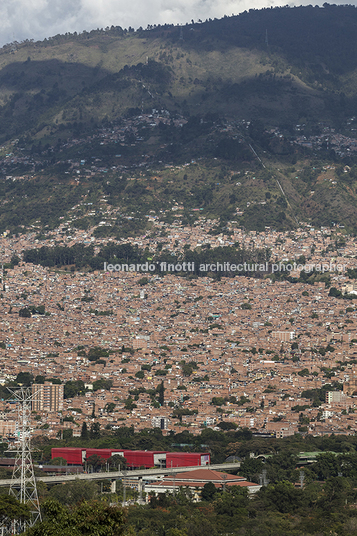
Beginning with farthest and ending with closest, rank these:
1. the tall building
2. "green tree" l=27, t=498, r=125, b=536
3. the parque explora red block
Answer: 1. the tall building
2. the parque explora red block
3. "green tree" l=27, t=498, r=125, b=536

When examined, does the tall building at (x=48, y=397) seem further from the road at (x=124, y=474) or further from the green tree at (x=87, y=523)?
the green tree at (x=87, y=523)

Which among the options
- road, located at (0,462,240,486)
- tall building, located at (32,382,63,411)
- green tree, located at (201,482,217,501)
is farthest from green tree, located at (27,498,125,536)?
tall building, located at (32,382,63,411)

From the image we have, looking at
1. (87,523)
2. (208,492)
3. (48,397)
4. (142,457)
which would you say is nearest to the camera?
(87,523)

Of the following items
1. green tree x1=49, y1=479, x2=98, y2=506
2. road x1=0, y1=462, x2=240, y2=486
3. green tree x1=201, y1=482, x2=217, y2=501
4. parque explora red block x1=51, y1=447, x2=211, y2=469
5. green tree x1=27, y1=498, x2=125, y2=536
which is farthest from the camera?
parque explora red block x1=51, y1=447, x2=211, y2=469

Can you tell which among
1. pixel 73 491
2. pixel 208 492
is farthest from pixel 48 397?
pixel 73 491

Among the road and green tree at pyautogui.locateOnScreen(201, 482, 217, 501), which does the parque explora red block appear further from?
green tree at pyautogui.locateOnScreen(201, 482, 217, 501)


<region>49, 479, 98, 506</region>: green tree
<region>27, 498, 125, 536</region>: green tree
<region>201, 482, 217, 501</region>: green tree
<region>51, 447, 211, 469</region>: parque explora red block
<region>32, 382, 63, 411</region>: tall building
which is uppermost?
<region>32, 382, 63, 411</region>: tall building

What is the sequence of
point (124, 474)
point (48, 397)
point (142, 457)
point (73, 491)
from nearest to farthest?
point (73, 491)
point (124, 474)
point (142, 457)
point (48, 397)

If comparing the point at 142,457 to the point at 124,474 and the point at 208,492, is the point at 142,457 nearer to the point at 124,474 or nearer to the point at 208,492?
the point at 124,474

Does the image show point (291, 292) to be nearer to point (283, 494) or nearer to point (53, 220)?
point (53, 220)

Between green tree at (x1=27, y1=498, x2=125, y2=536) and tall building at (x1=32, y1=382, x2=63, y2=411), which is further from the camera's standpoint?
tall building at (x1=32, y1=382, x2=63, y2=411)
